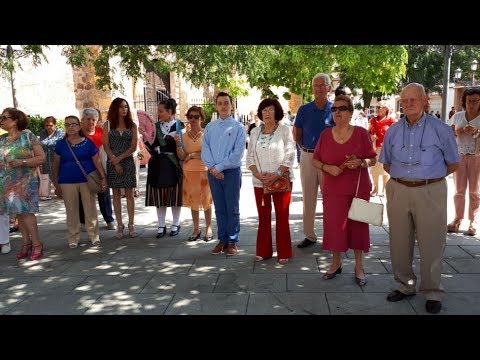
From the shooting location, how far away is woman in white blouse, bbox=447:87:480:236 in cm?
599

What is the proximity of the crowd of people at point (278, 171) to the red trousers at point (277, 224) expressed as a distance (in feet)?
0.04

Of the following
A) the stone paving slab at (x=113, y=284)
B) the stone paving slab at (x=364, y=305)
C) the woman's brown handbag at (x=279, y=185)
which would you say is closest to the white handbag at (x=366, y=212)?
the stone paving slab at (x=364, y=305)

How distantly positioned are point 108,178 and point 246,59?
4.00 meters

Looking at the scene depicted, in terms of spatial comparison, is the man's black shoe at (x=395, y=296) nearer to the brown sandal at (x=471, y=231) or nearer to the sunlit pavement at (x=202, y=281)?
the sunlit pavement at (x=202, y=281)

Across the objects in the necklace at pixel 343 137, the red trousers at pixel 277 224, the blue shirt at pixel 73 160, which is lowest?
the red trousers at pixel 277 224

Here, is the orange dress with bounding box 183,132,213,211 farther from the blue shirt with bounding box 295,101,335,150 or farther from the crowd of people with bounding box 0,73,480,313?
the blue shirt with bounding box 295,101,335,150

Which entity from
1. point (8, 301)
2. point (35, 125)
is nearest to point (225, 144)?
point (8, 301)

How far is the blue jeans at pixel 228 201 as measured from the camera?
5480 millimetres

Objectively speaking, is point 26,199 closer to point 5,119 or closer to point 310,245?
point 5,119

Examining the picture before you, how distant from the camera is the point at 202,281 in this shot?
4.74 m

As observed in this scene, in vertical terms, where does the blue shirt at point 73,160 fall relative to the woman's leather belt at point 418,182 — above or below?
above

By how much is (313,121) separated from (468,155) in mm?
2276
